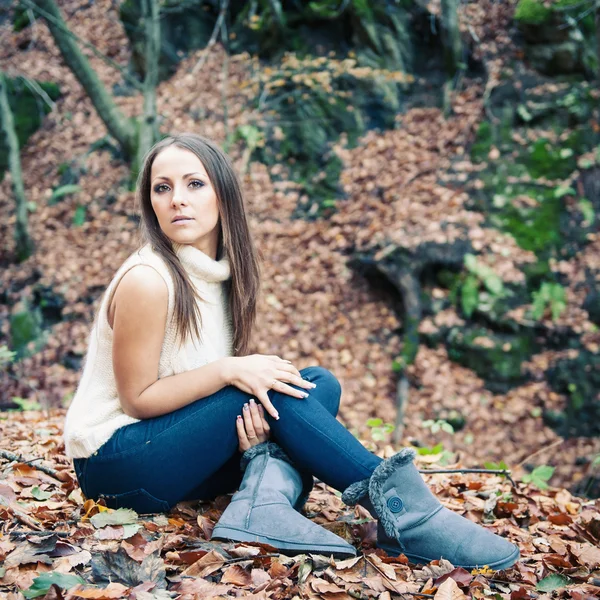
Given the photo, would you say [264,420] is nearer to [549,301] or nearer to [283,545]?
[283,545]

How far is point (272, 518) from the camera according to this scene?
1.85 m

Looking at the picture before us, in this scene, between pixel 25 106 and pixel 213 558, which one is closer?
pixel 213 558

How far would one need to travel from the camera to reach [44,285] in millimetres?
7254

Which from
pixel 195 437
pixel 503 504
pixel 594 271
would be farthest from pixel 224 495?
pixel 594 271

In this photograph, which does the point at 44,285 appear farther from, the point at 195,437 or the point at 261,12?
the point at 195,437

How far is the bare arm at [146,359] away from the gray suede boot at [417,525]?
66 cm

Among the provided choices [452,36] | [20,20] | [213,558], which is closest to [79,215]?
[20,20]

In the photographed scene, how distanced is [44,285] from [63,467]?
5.11 meters

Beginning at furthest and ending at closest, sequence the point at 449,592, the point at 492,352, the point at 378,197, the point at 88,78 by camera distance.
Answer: the point at 378,197
the point at 88,78
the point at 492,352
the point at 449,592

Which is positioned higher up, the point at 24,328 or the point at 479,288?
the point at 479,288

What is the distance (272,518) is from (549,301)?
15.5ft

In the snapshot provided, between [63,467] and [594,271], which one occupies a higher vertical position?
[594,271]

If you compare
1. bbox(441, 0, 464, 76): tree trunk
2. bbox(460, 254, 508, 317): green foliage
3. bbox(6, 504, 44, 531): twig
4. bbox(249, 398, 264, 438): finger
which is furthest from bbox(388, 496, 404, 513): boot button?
bbox(441, 0, 464, 76): tree trunk

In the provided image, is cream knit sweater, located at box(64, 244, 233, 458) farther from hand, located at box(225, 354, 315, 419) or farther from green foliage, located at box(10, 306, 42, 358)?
green foliage, located at box(10, 306, 42, 358)
